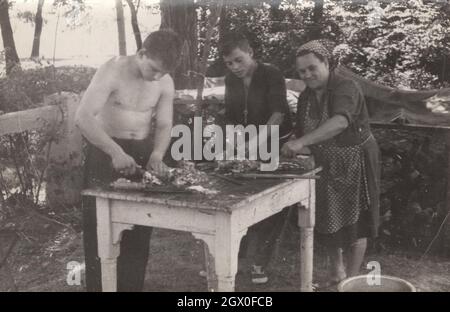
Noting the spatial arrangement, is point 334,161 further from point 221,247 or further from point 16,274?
point 16,274

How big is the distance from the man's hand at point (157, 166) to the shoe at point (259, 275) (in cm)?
128

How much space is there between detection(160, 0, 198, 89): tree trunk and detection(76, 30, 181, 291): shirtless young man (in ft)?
6.74

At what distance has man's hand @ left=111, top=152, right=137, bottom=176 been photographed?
3.04 metres

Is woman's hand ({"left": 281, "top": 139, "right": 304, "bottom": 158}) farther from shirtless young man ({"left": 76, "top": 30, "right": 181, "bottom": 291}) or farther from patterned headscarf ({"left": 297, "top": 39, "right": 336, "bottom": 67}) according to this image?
shirtless young man ({"left": 76, "top": 30, "right": 181, "bottom": 291})

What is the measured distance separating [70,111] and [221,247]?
3.19 m

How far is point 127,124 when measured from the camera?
3.46 metres

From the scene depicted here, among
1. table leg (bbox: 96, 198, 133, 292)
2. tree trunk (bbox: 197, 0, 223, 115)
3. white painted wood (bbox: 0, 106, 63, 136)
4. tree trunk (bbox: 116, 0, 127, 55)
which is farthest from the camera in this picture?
tree trunk (bbox: 116, 0, 127, 55)

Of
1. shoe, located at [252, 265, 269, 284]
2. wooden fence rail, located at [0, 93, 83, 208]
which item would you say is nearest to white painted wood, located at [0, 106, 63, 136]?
wooden fence rail, located at [0, 93, 83, 208]

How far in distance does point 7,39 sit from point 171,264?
3651 millimetres

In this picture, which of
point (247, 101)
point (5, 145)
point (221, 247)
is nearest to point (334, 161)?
point (247, 101)

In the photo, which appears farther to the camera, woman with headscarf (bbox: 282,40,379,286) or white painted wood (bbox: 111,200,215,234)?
woman with headscarf (bbox: 282,40,379,286)

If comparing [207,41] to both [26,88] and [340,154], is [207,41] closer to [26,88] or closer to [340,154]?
[340,154]

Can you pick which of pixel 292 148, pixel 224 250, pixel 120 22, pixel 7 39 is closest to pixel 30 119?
pixel 7 39

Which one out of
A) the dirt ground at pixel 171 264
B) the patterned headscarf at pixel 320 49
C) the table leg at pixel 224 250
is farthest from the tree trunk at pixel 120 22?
the table leg at pixel 224 250
